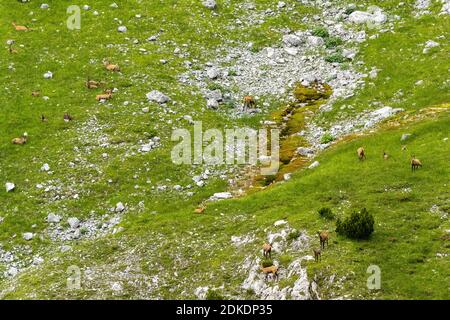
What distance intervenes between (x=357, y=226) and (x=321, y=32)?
1197 inches

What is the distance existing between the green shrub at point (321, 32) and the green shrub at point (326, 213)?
27.3 metres

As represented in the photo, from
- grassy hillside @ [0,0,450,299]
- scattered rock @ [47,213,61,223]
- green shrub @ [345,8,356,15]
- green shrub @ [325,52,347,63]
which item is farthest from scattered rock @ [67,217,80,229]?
green shrub @ [345,8,356,15]

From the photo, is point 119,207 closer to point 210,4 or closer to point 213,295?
point 213,295

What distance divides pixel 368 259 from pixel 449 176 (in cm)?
880

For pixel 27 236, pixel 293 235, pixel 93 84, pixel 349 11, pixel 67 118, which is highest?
pixel 349 11

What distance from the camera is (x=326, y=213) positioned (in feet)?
94.8

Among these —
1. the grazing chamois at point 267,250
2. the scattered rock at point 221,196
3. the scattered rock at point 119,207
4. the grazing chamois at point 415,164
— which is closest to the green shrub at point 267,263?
the grazing chamois at point 267,250

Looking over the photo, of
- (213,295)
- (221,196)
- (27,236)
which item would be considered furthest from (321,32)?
(213,295)

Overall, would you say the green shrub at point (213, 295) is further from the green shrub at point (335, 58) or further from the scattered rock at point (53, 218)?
the green shrub at point (335, 58)

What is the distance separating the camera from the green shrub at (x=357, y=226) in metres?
26.0

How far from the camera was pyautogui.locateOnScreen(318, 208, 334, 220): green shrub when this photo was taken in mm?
28781
